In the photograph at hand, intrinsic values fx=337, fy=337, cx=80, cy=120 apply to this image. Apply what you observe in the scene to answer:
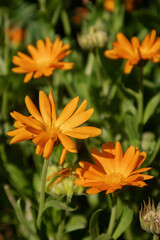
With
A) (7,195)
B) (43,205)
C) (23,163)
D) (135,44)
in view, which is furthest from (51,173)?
(135,44)

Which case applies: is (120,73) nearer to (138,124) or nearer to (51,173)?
(138,124)

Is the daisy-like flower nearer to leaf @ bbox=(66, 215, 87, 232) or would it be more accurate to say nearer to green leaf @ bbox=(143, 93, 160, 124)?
green leaf @ bbox=(143, 93, 160, 124)

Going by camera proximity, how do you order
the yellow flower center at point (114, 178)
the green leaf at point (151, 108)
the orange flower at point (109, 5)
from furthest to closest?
the orange flower at point (109, 5) → the green leaf at point (151, 108) → the yellow flower center at point (114, 178)

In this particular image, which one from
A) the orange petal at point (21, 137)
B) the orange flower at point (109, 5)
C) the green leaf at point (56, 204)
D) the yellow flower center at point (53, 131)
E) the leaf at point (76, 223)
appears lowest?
the leaf at point (76, 223)

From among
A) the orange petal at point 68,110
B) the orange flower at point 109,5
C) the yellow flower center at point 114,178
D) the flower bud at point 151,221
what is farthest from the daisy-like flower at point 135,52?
the orange flower at point 109,5

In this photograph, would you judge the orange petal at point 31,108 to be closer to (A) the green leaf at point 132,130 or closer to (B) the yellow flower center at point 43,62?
(B) the yellow flower center at point 43,62
